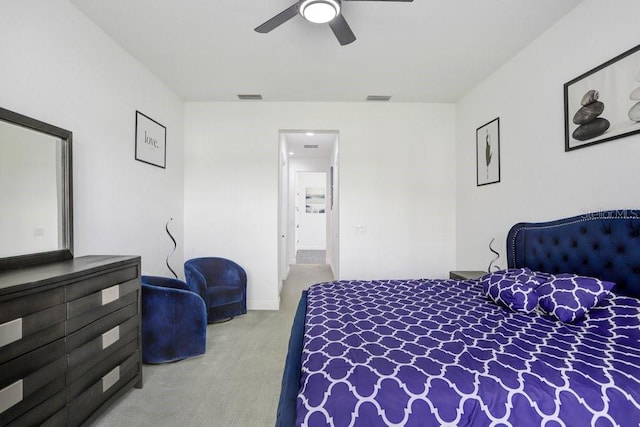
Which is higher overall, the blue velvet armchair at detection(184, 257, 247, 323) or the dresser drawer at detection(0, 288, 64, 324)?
the dresser drawer at detection(0, 288, 64, 324)

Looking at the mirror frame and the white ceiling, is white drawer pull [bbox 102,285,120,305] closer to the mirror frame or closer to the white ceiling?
the mirror frame

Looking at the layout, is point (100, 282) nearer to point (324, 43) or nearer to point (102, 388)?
point (102, 388)

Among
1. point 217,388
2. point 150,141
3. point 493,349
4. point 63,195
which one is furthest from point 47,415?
point 150,141

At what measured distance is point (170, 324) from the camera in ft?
7.98

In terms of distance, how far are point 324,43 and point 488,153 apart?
206cm

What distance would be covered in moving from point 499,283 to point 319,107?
299cm

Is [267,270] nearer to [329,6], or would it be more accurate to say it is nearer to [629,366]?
[329,6]

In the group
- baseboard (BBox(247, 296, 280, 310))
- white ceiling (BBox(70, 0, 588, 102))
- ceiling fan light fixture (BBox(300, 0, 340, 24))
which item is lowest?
baseboard (BBox(247, 296, 280, 310))

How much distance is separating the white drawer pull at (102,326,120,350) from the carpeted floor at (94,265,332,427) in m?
0.47

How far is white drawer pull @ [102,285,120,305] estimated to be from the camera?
1.74 m

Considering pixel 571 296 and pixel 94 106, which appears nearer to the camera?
pixel 571 296

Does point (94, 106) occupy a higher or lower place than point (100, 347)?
higher

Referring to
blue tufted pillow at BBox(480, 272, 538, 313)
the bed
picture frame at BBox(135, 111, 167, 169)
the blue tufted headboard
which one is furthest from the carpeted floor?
the blue tufted headboard

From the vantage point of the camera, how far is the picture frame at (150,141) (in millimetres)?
2906
